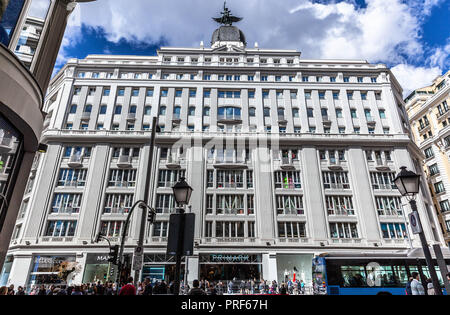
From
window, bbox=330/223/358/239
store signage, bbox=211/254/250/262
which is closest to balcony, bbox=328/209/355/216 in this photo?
window, bbox=330/223/358/239

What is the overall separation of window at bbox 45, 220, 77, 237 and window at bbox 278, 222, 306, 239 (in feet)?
79.1

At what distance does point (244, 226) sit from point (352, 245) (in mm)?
12277

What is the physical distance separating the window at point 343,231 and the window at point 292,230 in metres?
Result: 3.36

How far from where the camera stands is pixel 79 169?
32.8 meters

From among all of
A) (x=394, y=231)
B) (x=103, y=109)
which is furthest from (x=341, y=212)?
(x=103, y=109)

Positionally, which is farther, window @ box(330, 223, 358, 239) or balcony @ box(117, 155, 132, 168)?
balcony @ box(117, 155, 132, 168)

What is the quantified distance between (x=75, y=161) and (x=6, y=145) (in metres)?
28.8

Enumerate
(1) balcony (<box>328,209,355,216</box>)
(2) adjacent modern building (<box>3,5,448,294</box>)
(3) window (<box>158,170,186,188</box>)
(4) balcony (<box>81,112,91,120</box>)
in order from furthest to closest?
(4) balcony (<box>81,112,91,120</box>)
(3) window (<box>158,170,186,188</box>)
(1) balcony (<box>328,209,355,216</box>)
(2) adjacent modern building (<box>3,5,448,294</box>)

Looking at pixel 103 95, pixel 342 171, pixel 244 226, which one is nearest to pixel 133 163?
pixel 103 95

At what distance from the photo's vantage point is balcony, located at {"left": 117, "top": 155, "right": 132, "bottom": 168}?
3272cm

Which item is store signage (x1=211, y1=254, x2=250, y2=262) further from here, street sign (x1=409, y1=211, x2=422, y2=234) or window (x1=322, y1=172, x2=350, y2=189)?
street sign (x1=409, y1=211, x2=422, y2=234)

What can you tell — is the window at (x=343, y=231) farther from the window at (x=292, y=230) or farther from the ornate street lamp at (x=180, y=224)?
the ornate street lamp at (x=180, y=224)

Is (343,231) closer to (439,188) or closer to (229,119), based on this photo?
(229,119)

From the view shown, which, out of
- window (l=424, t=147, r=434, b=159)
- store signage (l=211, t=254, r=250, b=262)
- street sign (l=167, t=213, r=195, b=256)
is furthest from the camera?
window (l=424, t=147, r=434, b=159)
